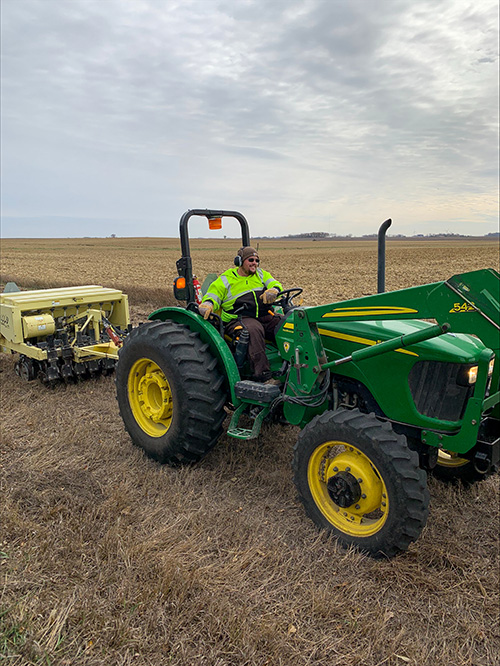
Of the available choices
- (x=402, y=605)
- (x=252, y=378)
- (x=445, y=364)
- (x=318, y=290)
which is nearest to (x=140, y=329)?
(x=252, y=378)

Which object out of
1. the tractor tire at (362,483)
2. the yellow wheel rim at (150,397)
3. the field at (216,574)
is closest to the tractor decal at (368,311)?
the tractor tire at (362,483)

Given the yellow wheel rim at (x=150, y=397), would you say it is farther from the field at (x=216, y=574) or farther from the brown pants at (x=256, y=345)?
the brown pants at (x=256, y=345)

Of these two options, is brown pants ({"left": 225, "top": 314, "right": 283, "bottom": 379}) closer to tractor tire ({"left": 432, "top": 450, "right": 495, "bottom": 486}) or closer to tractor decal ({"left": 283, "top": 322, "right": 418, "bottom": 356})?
tractor decal ({"left": 283, "top": 322, "right": 418, "bottom": 356})

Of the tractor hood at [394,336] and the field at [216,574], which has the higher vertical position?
the tractor hood at [394,336]

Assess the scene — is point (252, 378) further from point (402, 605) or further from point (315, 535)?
point (402, 605)

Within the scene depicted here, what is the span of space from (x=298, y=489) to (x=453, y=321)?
1.42 m

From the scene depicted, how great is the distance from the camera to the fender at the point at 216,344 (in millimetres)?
Answer: 3703

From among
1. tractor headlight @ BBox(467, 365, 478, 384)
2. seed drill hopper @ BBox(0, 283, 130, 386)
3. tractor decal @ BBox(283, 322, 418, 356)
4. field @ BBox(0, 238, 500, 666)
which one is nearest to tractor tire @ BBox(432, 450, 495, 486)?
field @ BBox(0, 238, 500, 666)

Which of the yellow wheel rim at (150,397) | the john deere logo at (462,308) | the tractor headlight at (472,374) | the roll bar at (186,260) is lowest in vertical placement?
the yellow wheel rim at (150,397)

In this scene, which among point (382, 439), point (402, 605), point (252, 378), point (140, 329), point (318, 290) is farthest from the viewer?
point (318, 290)

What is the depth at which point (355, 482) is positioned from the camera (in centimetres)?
293

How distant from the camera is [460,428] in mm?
2881

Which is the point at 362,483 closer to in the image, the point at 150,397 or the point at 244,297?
the point at 244,297

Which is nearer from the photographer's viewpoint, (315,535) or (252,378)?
(315,535)
